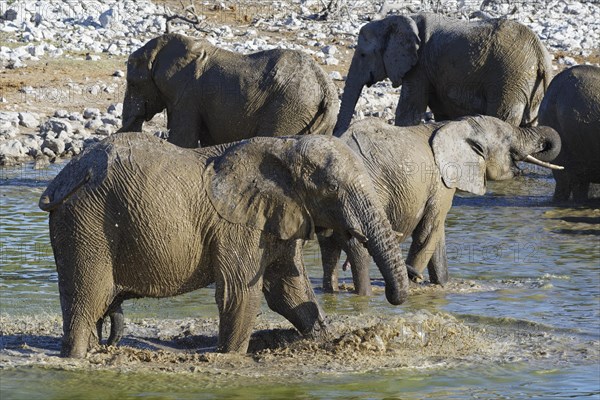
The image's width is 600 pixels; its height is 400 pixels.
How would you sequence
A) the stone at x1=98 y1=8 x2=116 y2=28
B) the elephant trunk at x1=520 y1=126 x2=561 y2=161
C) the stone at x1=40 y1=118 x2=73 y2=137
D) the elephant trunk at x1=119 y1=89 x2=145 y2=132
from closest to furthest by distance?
the elephant trunk at x1=520 y1=126 x2=561 y2=161
the elephant trunk at x1=119 y1=89 x2=145 y2=132
the stone at x1=40 y1=118 x2=73 y2=137
the stone at x1=98 y1=8 x2=116 y2=28

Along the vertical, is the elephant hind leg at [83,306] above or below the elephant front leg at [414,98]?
below

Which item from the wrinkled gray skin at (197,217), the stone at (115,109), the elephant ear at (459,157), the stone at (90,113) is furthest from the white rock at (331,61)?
the wrinkled gray skin at (197,217)

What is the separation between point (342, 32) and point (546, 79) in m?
9.82

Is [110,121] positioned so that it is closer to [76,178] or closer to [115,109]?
[115,109]

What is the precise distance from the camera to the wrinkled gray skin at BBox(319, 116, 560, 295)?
8.93 metres

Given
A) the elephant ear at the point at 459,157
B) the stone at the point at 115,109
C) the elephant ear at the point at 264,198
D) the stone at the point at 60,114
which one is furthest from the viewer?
the stone at the point at 115,109

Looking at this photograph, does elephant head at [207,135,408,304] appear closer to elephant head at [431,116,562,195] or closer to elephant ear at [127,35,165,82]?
elephant head at [431,116,562,195]

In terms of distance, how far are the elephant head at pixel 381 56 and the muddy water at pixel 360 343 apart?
3652 millimetres

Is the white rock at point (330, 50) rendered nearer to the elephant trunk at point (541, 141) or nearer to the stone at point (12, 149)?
the stone at point (12, 149)

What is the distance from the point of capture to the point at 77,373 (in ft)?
22.4

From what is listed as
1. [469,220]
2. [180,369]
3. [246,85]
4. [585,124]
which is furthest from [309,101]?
[180,369]

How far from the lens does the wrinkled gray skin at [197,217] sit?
6688 mm

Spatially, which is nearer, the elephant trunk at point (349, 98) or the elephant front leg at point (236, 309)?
the elephant front leg at point (236, 309)

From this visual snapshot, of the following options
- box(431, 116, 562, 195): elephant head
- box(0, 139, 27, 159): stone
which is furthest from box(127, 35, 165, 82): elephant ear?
box(0, 139, 27, 159): stone
